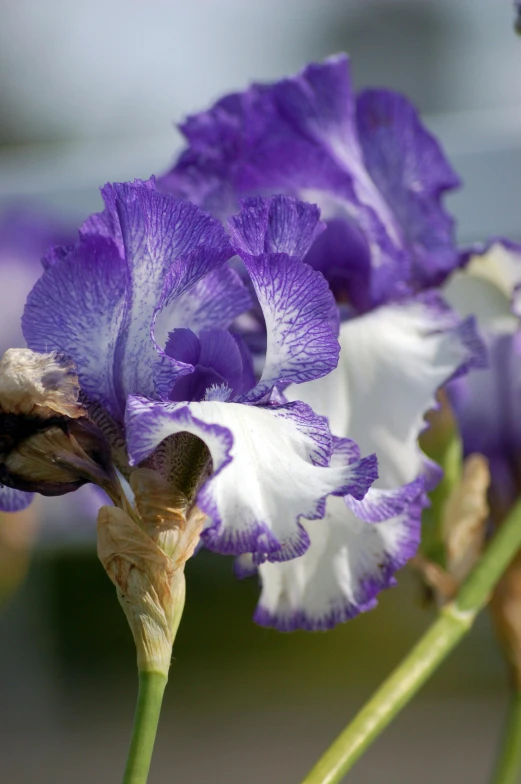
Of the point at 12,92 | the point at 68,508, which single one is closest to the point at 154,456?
the point at 68,508

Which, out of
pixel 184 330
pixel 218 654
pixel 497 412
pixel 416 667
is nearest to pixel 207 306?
pixel 184 330

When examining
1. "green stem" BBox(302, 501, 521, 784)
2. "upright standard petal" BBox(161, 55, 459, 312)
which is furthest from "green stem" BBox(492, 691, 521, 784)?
"upright standard petal" BBox(161, 55, 459, 312)

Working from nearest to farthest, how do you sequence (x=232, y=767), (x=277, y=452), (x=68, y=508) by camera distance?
(x=277, y=452)
(x=68, y=508)
(x=232, y=767)

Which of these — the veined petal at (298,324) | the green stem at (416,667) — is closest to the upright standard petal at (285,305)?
→ the veined petal at (298,324)

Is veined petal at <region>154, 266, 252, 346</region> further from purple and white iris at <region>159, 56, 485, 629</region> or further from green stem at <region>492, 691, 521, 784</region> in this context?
green stem at <region>492, 691, 521, 784</region>

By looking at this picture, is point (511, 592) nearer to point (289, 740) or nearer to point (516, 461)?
point (516, 461)

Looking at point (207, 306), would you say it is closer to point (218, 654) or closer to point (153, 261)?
point (153, 261)

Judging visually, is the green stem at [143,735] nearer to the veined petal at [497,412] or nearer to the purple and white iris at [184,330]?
the purple and white iris at [184,330]
